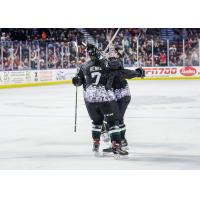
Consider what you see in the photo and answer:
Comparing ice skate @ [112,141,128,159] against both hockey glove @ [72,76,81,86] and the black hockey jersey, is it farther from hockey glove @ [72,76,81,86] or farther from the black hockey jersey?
hockey glove @ [72,76,81,86]

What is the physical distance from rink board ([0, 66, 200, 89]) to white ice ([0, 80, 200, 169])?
21.2ft

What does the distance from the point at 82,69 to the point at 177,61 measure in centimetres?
2056

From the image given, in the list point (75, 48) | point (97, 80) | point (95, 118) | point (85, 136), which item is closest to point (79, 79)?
point (97, 80)

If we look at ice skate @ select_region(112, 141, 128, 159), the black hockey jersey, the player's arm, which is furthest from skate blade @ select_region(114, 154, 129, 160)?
the player's arm

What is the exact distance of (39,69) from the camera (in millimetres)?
23188

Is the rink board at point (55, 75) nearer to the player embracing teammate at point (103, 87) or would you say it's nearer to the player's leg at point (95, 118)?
the player's leg at point (95, 118)

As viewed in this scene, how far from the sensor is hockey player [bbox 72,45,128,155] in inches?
255

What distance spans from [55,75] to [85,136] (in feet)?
50.7

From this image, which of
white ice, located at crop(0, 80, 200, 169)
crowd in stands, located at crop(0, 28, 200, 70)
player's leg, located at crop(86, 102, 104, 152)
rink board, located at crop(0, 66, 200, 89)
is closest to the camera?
white ice, located at crop(0, 80, 200, 169)

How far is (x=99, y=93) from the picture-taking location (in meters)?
6.54

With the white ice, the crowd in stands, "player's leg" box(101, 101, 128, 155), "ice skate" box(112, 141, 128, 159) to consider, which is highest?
the crowd in stands

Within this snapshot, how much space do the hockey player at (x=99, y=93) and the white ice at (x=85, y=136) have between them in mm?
330

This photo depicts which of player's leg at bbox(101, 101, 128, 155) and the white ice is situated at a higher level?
player's leg at bbox(101, 101, 128, 155)

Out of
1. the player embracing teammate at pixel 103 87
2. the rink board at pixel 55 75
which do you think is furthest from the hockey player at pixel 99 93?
the rink board at pixel 55 75
